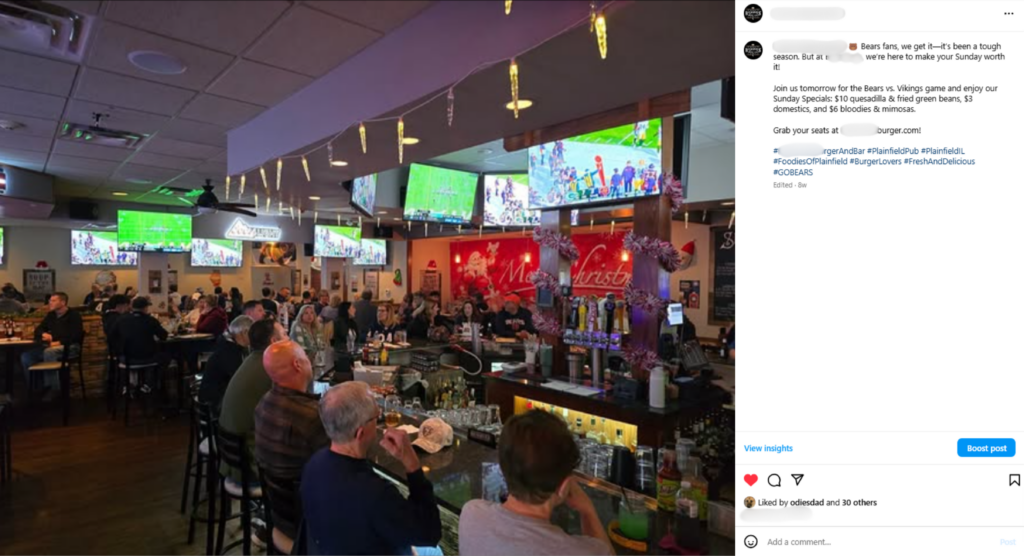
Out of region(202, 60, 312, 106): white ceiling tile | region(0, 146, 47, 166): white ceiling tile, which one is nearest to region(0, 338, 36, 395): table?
region(0, 146, 47, 166): white ceiling tile

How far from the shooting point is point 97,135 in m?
4.67

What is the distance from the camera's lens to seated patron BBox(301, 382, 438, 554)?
1.67m

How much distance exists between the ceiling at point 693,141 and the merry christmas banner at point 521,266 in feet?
6.76

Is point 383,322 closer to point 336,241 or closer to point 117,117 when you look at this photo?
point 336,241

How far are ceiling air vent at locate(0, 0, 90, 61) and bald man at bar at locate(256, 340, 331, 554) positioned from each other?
2.04m

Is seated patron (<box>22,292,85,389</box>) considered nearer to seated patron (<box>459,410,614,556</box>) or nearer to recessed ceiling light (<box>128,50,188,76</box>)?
recessed ceiling light (<box>128,50,188,76</box>)

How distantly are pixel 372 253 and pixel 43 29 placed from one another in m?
10.6

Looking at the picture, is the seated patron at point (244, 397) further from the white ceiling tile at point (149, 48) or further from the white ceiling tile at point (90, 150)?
the white ceiling tile at point (90, 150)
